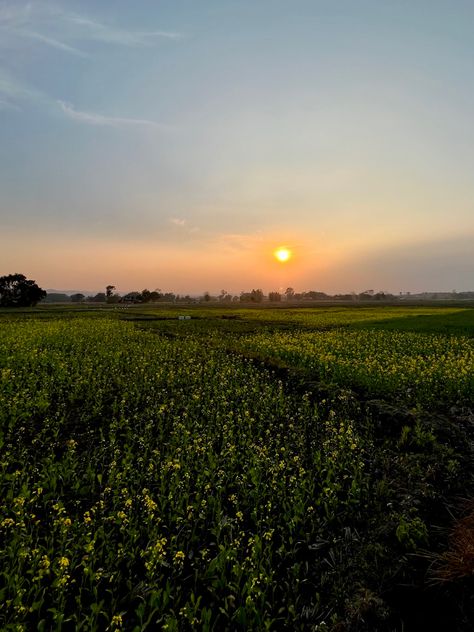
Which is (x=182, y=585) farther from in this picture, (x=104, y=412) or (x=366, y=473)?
(x=104, y=412)

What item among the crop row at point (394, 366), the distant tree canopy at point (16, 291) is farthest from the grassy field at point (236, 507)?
the distant tree canopy at point (16, 291)

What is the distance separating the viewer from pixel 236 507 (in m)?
6.86

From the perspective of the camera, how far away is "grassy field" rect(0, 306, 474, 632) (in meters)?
4.77

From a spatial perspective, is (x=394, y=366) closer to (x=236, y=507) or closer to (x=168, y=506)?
(x=236, y=507)

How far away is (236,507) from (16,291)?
11495 cm

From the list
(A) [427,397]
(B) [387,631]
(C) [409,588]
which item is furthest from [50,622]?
(A) [427,397]

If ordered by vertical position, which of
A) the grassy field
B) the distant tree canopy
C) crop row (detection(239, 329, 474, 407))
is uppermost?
the distant tree canopy

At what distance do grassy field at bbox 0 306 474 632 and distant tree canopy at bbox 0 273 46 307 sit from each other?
102625mm

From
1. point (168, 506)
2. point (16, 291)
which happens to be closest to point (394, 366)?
point (168, 506)

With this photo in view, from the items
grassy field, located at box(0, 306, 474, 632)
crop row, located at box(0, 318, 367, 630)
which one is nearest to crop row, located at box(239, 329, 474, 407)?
grassy field, located at box(0, 306, 474, 632)

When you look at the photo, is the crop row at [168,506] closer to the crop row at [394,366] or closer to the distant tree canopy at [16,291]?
the crop row at [394,366]

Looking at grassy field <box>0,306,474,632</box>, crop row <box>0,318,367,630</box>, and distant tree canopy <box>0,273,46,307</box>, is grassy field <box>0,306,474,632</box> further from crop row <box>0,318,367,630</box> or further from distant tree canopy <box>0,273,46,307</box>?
distant tree canopy <box>0,273,46,307</box>

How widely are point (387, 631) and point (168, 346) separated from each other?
2142cm

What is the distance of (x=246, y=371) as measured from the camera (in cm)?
1773
